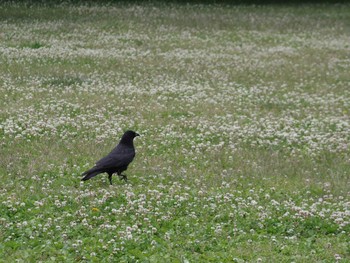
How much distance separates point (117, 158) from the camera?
14109 millimetres

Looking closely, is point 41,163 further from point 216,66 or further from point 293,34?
point 293,34

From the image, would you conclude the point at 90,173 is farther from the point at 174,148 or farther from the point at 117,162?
the point at 174,148

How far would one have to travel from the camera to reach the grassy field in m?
11.4

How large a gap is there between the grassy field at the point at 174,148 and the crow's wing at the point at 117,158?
0.47 m

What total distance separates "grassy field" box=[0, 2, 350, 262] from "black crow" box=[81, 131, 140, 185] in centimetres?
33

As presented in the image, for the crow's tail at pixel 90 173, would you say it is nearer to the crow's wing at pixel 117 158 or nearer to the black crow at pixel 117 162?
the black crow at pixel 117 162

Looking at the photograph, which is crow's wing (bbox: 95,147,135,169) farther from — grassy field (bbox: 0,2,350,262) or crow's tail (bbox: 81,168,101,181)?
grassy field (bbox: 0,2,350,262)

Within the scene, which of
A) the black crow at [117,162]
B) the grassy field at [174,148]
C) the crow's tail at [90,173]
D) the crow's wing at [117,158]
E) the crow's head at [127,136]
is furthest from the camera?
the crow's head at [127,136]

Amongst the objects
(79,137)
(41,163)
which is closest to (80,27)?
(79,137)

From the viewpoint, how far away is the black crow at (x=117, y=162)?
13617 millimetres

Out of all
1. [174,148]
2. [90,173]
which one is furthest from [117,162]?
[174,148]

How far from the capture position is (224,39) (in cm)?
4188

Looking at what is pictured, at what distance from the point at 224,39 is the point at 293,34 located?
5.69 meters

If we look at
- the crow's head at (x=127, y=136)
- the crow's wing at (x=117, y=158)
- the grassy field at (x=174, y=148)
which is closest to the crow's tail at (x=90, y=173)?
the crow's wing at (x=117, y=158)
